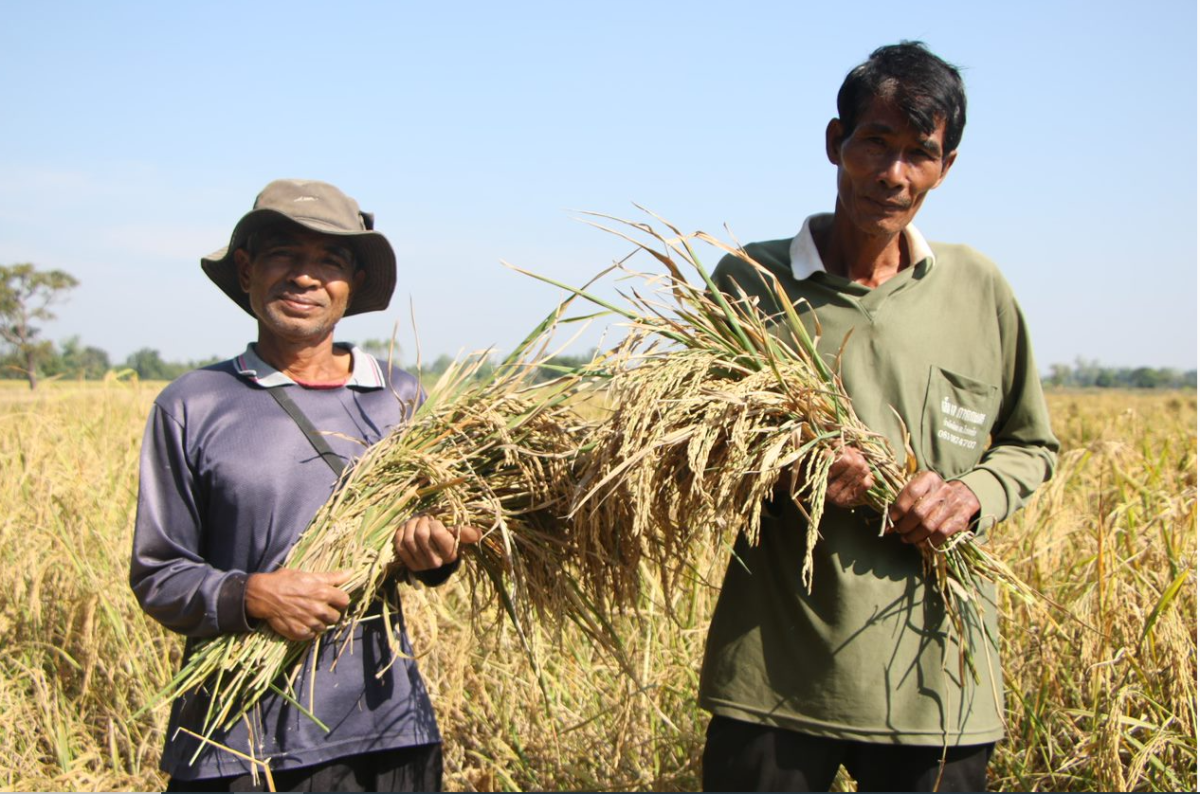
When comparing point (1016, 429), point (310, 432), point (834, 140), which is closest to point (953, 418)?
point (1016, 429)

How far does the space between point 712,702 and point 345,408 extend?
0.95 m

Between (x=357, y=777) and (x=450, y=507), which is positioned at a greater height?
(x=450, y=507)

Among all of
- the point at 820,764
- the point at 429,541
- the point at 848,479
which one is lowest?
the point at 820,764

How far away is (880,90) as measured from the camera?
1.80 m

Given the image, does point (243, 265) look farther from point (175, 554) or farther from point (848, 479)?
point (848, 479)

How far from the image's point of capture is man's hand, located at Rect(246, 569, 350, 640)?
6.19ft

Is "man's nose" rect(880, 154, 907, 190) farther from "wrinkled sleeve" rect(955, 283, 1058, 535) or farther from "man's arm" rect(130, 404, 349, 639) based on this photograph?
"man's arm" rect(130, 404, 349, 639)

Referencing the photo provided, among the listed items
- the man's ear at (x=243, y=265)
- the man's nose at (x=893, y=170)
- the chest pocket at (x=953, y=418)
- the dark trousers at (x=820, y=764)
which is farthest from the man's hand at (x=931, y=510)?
the man's ear at (x=243, y=265)

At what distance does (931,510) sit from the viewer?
5.64 ft

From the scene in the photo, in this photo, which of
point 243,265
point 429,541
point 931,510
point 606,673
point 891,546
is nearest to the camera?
point 931,510

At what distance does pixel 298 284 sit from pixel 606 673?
5.65 ft

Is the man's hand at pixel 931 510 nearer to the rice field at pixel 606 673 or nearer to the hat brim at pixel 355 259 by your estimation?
the rice field at pixel 606 673

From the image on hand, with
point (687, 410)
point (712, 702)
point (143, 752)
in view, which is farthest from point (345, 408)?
point (143, 752)

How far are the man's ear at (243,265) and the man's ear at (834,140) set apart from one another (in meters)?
1.26
